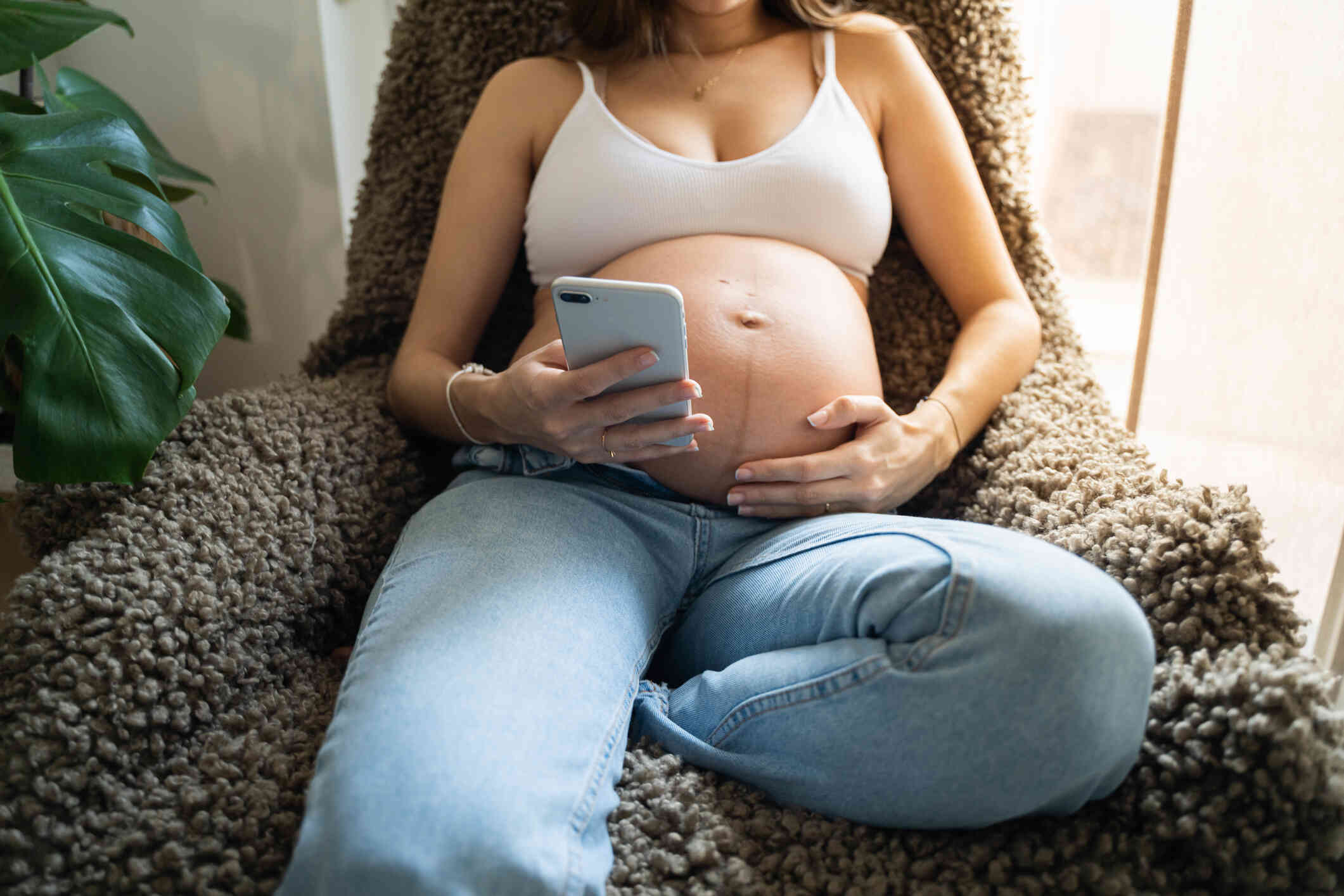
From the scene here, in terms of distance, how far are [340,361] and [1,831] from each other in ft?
2.06

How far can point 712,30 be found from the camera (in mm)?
1050

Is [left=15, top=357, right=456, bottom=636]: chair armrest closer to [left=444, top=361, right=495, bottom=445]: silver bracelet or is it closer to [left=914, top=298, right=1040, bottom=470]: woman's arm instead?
[left=444, top=361, right=495, bottom=445]: silver bracelet

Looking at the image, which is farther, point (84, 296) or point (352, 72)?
point (352, 72)

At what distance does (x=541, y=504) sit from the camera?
0.80 metres

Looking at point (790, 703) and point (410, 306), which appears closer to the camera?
point (790, 703)

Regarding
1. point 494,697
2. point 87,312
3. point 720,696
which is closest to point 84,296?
point 87,312

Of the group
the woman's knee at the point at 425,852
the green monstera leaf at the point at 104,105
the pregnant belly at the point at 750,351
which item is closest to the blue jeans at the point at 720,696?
the woman's knee at the point at 425,852

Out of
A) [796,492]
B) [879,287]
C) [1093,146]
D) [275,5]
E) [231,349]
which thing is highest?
[275,5]

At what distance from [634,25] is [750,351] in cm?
44

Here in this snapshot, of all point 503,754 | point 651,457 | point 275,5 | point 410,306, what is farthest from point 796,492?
point 275,5

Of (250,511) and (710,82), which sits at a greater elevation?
(710,82)

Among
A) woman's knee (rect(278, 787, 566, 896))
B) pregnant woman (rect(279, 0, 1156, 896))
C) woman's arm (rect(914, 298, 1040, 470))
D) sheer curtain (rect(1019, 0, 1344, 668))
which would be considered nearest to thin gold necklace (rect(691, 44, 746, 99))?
pregnant woman (rect(279, 0, 1156, 896))

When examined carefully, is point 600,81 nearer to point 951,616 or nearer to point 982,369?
point 982,369

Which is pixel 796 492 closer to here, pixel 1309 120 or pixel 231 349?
pixel 1309 120
